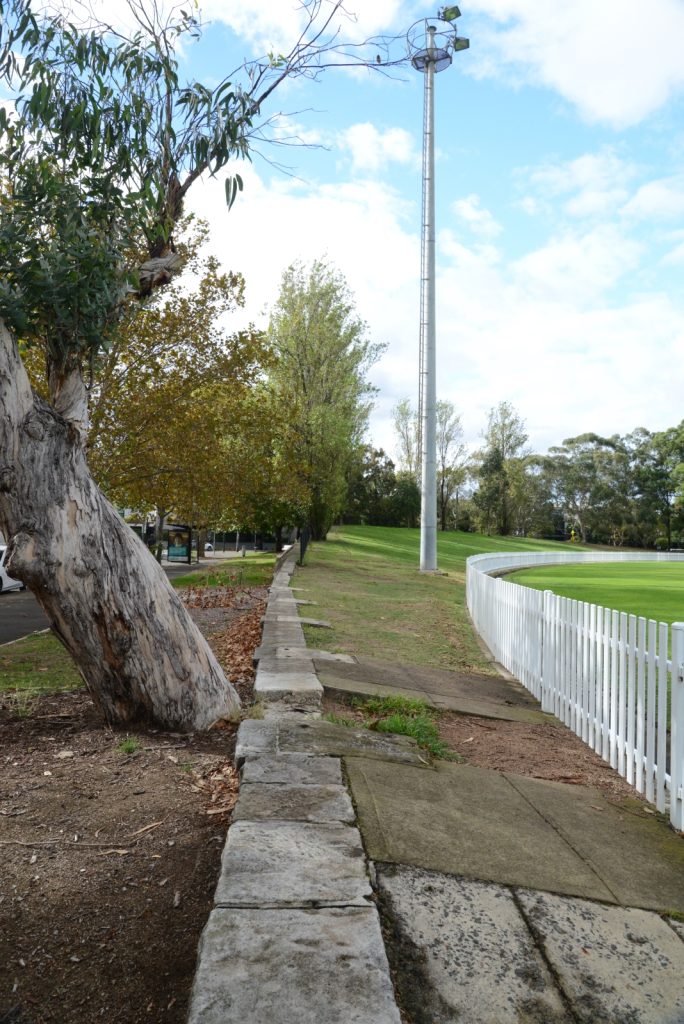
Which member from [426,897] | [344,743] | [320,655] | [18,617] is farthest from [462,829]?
[18,617]

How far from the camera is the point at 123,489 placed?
14930 mm

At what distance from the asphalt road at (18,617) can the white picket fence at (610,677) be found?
8.33 meters

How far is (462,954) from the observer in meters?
2.61

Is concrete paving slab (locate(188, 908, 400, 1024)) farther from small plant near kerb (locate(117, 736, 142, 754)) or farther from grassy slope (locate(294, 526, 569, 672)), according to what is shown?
grassy slope (locate(294, 526, 569, 672))

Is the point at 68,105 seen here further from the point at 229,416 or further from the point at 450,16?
the point at 450,16

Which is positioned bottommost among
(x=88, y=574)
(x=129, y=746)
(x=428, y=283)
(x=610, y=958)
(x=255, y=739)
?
(x=610, y=958)

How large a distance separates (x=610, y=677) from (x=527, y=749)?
32.3 inches

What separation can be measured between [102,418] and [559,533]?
76865 millimetres

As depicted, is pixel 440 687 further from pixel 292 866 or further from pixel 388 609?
pixel 388 609

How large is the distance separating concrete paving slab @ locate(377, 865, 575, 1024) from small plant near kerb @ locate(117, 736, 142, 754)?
6.95 feet

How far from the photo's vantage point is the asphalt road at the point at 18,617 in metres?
13.3

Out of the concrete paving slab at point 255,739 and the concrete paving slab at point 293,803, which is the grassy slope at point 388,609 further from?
the concrete paving slab at point 293,803

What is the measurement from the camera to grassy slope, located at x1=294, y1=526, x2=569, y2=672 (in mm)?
9805

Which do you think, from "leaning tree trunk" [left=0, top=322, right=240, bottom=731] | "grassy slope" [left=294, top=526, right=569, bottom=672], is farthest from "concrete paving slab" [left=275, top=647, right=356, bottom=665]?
"leaning tree trunk" [left=0, top=322, right=240, bottom=731]
